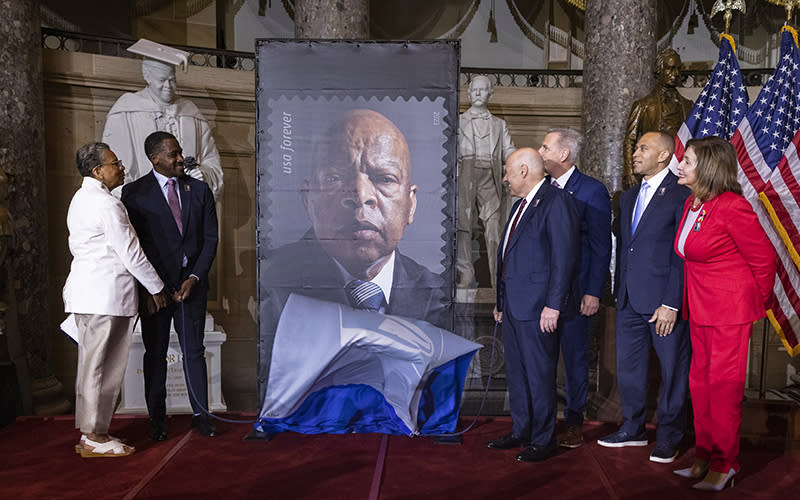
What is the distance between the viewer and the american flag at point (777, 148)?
3.53m

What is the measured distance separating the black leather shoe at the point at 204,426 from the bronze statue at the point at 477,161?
278 cm

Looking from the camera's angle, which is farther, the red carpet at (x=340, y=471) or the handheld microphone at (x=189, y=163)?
the handheld microphone at (x=189, y=163)

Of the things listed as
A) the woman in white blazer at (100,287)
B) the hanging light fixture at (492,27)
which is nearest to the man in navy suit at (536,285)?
the woman in white blazer at (100,287)

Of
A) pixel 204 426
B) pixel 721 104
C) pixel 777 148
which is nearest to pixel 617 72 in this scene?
pixel 721 104

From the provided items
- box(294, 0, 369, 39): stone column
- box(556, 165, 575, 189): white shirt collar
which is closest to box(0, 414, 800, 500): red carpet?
box(556, 165, 575, 189): white shirt collar

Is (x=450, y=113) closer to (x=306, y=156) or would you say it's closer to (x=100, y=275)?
(x=306, y=156)

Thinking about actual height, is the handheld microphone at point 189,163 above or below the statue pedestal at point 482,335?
above

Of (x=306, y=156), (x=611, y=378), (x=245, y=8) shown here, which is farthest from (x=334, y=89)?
(x=245, y=8)

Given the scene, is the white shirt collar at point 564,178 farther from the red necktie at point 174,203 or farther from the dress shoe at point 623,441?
the red necktie at point 174,203

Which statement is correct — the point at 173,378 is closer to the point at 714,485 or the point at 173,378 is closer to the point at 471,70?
the point at 714,485

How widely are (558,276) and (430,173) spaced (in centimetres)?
83

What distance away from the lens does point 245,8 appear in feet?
26.4

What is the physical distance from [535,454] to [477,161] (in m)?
3.21

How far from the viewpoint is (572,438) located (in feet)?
10.3
